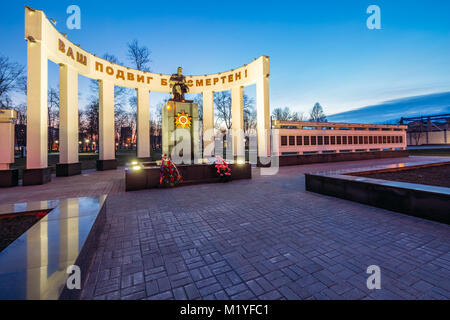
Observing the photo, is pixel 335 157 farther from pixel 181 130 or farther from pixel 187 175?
pixel 187 175

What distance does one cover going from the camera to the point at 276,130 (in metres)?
15.3

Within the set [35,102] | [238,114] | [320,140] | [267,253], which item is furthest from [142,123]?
[267,253]

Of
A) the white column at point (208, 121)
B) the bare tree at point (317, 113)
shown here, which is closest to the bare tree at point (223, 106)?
the white column at point (208, 121)

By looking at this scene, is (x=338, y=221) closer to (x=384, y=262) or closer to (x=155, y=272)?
(x=384, y=262)

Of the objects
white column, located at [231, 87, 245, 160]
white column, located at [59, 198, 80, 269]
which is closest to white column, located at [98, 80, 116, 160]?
white column, located at [231, 87, 245, 160]

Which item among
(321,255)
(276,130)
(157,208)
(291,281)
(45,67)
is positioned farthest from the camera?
(276,130)

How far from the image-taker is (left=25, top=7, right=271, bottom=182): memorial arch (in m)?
9.61

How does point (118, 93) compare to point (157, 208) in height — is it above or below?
above

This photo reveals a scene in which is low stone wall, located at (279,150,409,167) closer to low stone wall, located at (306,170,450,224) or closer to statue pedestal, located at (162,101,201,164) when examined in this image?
statue pedestal, located at (162,101,201,164)

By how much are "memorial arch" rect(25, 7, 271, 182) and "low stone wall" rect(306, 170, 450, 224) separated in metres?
8.65

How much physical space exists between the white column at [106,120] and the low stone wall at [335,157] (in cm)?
1344
